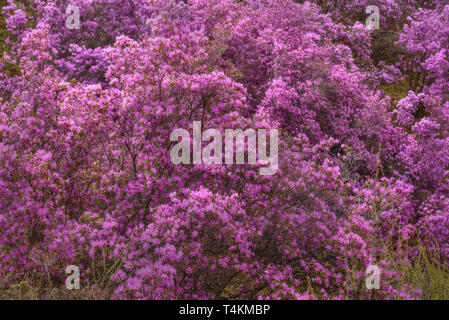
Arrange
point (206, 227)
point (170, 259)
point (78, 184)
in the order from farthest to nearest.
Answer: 1. point (78, 184)
2. point (206, 227)
3. point (170, 259)

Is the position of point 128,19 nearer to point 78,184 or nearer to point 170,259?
point 78,184

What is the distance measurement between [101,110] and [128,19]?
699 cm

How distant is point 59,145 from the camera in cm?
697

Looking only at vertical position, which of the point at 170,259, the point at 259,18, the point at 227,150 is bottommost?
the point at 170,259

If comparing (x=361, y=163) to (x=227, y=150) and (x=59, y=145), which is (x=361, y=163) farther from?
(x=59, y=145)

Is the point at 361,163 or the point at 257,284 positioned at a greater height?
the point at 361,163

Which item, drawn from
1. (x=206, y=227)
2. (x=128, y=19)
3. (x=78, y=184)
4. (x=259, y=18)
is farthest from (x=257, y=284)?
(x=128, y=19)

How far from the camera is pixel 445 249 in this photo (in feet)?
28.2

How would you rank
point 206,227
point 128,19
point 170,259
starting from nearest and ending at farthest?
point 170,259 → point 206,227 → point 128,19
